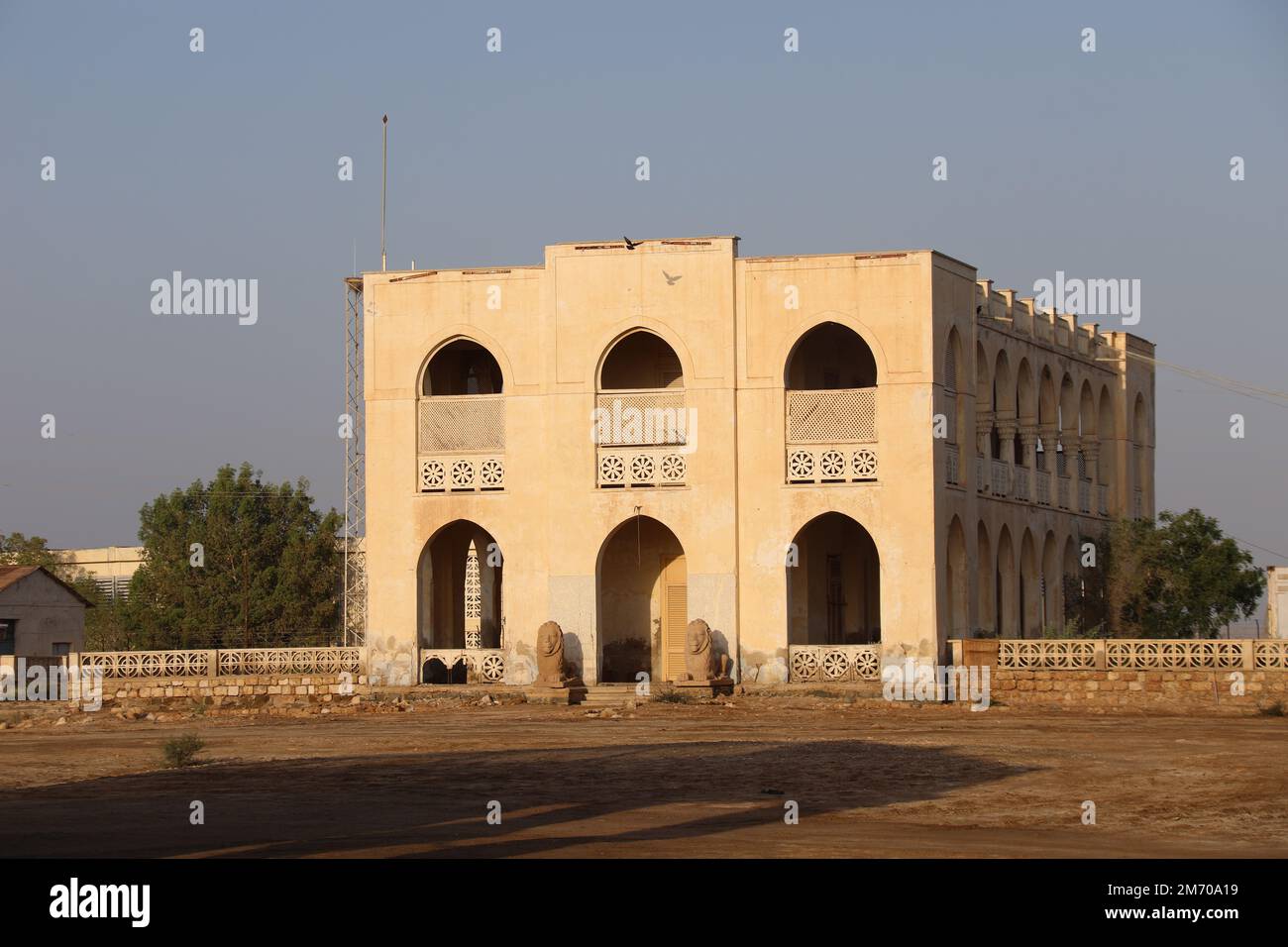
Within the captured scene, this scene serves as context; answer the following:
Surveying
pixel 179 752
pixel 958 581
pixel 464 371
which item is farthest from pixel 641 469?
pixel 179 752

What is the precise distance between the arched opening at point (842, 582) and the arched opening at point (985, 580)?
2166 millimetres

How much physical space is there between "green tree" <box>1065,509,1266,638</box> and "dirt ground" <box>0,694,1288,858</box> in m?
11.7

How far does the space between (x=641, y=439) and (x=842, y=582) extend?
6.11 metres

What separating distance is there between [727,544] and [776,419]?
2.63 m

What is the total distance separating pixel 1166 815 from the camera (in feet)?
60.0

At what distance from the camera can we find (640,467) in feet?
121

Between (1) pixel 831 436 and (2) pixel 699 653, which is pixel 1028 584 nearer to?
(1) pixel 831 436

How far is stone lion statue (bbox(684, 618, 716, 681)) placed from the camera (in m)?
35.6

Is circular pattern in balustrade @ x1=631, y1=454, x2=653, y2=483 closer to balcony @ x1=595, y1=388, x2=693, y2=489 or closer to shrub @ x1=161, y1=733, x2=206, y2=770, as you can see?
balcony @ x1=595, y1=388, x2=693, y2=489

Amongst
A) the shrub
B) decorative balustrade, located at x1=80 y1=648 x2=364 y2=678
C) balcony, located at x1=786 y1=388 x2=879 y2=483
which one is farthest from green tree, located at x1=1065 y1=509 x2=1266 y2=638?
the shrub
